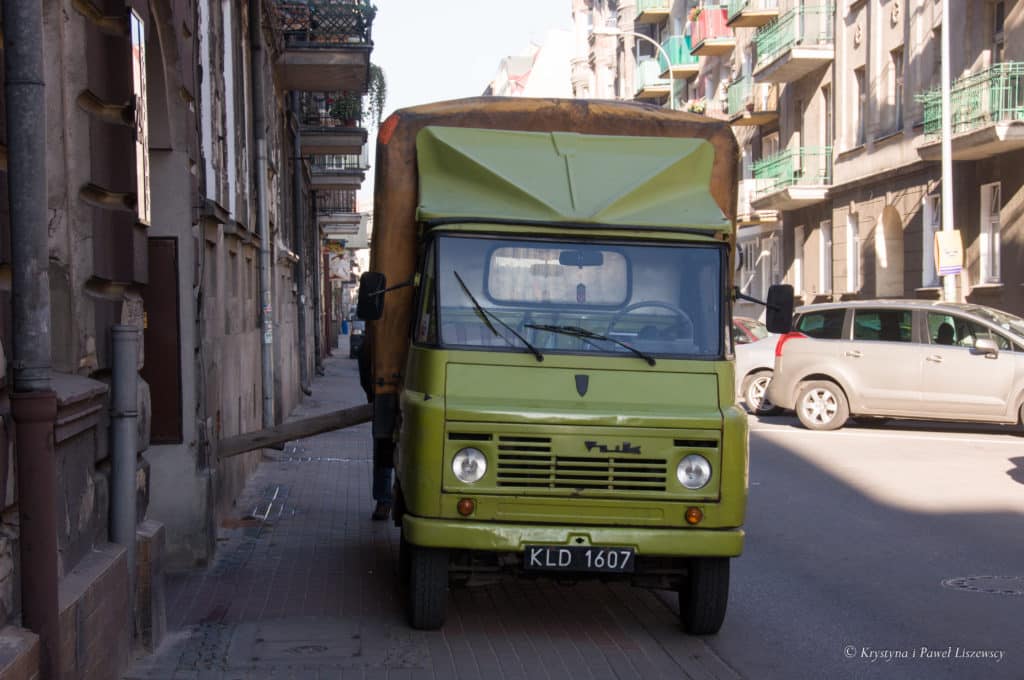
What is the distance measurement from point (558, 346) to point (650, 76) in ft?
174

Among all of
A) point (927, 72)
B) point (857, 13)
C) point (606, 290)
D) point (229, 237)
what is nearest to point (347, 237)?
point (857, 13)

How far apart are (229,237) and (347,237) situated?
144 ft

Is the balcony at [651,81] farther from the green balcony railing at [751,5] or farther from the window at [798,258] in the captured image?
the window at [798,258]

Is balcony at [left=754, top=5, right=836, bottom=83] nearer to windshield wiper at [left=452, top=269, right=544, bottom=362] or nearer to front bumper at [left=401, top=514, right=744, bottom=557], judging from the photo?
windshield wiper at [left=452, top=269, right=544, bottom=362]

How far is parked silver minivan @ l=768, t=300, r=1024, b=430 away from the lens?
18094 millimetres

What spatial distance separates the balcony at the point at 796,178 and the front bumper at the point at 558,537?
102 feet

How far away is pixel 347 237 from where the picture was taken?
56.6 m

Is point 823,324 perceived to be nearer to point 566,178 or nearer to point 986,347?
point 986,347

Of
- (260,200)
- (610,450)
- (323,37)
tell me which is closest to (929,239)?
(323,37)

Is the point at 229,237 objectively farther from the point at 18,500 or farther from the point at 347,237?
the point at 347,237

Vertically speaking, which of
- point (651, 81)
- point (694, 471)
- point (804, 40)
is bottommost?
point (694, 471)

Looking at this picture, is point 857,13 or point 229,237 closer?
point 229,237

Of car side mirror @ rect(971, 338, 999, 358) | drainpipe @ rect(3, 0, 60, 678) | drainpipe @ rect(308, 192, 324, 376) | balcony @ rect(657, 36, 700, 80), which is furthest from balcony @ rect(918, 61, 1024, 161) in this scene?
balcony @ rect(657, 36, 700, 80)

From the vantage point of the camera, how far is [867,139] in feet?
A: 111
